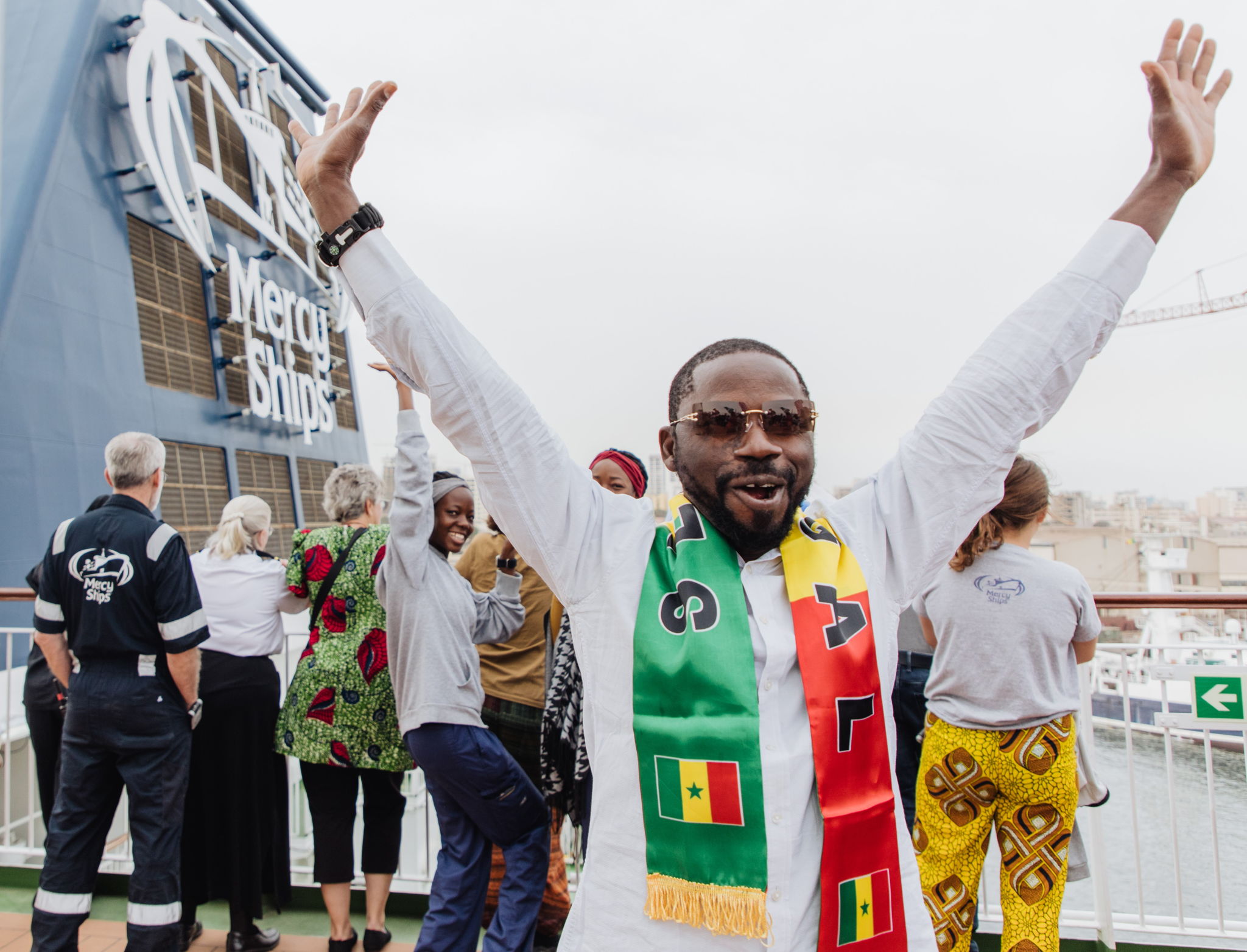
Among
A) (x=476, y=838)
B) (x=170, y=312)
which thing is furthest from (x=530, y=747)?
(x=170, y=312)

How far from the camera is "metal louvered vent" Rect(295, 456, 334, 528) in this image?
15.4 meters

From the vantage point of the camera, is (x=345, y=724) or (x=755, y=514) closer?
(x=755, y=514)

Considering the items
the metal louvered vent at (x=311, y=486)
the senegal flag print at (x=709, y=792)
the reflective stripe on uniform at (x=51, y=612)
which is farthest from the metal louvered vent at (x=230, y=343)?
the senegal flag print at (x=709, y=792)

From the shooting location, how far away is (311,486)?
1572 cm

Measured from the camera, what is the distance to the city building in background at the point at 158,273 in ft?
30.3

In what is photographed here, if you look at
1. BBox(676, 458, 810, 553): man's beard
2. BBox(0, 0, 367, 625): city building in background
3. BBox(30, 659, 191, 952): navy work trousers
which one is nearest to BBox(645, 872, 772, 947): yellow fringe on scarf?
BBox(676, 458, 810, 553): man's beard

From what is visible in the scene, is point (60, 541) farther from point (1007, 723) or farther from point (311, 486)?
point (311, 486)

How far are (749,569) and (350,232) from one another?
817 mm

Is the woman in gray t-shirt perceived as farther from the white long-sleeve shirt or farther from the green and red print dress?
the green and red print dress

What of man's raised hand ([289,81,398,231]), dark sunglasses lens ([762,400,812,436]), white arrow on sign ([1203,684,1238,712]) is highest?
man's raised hand ([289,81,398,231])

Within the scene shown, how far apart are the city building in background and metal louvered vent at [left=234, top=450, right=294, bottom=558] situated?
1.8 inches

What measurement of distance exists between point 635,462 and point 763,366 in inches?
66.2

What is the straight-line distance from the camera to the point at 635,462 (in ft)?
9.62

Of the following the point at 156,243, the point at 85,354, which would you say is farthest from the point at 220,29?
the point at 85,354
